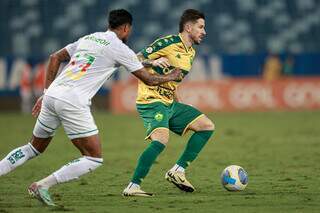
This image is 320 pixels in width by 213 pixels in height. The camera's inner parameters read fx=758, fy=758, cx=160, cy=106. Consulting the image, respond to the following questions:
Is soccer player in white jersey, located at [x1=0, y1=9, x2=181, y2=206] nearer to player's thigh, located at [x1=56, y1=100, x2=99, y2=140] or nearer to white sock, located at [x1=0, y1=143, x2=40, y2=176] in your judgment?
player's thigh, located at [x1=56, y1=100, x2=99, y2=140]

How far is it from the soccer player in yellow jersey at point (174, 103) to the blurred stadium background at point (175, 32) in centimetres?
1778

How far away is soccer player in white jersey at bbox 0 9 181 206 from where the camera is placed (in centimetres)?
817

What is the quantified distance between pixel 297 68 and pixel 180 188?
72.8 feet

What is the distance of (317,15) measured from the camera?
33.0 m

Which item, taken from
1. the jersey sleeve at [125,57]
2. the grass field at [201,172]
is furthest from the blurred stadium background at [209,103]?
the jersey sleeve at [125,57]

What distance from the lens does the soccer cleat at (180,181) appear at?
30.9 feet

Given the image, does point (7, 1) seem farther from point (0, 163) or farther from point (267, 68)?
point (0, 163)

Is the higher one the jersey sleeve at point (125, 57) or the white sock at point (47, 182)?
the jersey sleeve at point (125, 57)

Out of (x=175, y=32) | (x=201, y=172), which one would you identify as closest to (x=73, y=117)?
(x=201, y=172)

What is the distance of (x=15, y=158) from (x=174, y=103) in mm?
2263

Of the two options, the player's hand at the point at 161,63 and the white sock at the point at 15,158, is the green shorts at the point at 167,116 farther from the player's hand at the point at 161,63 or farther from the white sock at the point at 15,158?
the white sock at the point at 15,158

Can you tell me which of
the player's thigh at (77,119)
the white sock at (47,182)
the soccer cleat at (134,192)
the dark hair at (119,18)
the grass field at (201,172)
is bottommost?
the grass field at (201,172)

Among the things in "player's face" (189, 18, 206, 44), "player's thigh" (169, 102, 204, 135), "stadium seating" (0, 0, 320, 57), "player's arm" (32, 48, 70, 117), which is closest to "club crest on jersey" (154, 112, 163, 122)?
"player's thigh" (169, 102, 204, 135)

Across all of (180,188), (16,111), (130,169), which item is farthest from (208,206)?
(16,111)
